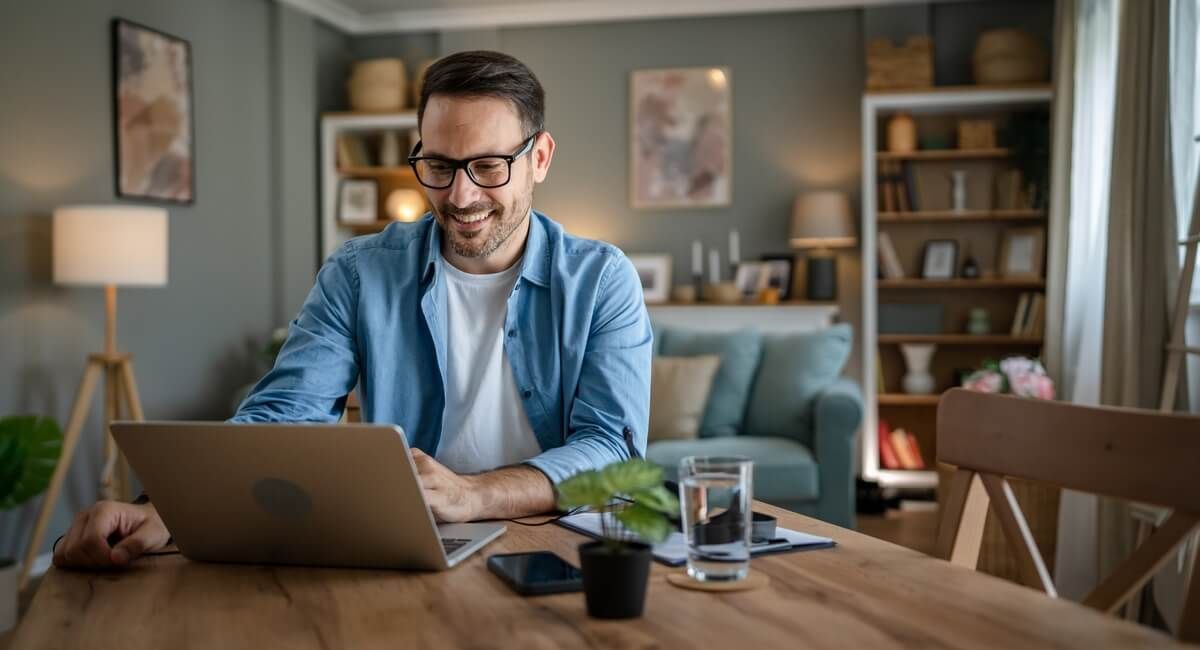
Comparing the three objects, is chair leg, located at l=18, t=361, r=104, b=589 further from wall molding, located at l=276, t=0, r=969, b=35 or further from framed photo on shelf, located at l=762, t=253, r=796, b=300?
framed photo on shelf, located at l=762, t=253, r=796, b=300

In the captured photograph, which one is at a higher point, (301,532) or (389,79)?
(389,79)

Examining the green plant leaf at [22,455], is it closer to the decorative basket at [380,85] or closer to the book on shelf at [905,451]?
the decorative basket at [380,85]

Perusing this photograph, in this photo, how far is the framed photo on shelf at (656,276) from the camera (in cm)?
607

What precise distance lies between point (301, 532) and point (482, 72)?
782 millimetres

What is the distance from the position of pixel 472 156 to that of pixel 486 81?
0.12 meters

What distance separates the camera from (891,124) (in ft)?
18.7

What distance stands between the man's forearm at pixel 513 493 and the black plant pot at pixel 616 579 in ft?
1.40

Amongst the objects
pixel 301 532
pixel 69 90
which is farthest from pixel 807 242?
pixel 301 532

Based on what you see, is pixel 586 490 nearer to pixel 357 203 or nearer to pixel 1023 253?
pixel 1023 253

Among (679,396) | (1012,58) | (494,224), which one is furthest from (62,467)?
(1012,58)

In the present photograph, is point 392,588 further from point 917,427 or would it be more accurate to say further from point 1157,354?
point 917,427

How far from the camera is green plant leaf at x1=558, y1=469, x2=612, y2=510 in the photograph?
0.92 m

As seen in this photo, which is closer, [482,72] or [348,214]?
[482,72]

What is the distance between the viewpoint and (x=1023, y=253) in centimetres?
561
